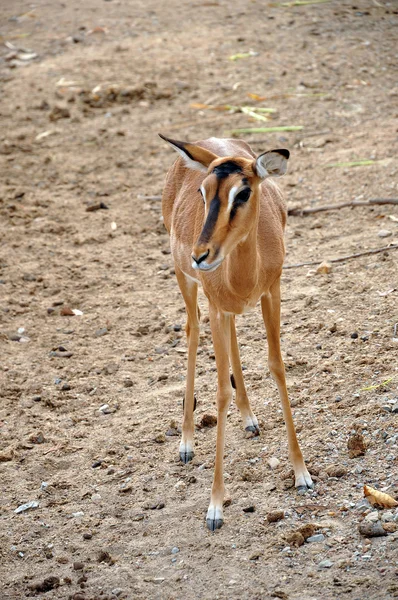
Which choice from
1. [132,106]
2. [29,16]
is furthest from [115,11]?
[132,106]

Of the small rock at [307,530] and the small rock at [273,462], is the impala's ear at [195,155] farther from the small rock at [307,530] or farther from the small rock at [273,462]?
the small rock at [307,530]

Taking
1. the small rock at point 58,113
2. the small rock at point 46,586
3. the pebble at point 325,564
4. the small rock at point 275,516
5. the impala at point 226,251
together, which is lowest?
the small rock at point 58,113

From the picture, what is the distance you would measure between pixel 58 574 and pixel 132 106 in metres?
8.21

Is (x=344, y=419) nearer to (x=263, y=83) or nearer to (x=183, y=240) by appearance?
(x=183, y=240)

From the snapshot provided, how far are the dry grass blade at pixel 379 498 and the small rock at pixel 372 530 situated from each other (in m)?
0.16

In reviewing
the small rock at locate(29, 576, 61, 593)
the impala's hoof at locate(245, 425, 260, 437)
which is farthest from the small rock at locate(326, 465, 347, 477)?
the small rock at locate(29, 576, 61, 593)

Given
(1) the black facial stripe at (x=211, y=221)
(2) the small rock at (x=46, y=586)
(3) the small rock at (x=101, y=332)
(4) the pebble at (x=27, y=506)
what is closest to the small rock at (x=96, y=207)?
(3) the small rock at (x=101, y=332)

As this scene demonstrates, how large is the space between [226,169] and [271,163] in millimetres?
227

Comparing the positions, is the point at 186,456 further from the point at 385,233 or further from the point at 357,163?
the point at 357,163

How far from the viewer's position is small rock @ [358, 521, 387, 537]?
4258 mm

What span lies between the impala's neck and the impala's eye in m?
0.20

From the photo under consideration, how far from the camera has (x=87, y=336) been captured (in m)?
7.13

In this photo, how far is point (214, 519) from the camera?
4.72m

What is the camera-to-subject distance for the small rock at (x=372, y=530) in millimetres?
4258
